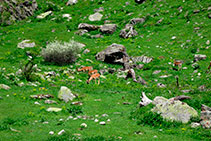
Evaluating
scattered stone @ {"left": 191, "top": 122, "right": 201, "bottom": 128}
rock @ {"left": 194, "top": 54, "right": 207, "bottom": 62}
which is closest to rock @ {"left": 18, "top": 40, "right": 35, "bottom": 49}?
rock @ {"left": 194, "top": 54, "right": 207, "bottom": 62}

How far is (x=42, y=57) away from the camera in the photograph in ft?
85.0

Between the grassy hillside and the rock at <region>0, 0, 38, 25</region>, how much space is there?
149 centimetres

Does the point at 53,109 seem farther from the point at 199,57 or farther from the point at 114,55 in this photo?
the point at 199,57

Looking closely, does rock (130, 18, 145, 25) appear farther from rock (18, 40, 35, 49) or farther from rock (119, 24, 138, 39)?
rock (18, 40, 35, 49)

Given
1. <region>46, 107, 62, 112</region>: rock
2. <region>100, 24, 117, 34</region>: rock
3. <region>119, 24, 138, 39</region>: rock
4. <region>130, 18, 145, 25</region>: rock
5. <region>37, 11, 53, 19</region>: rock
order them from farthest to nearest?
<region>37, 11, 53, 19</region>: rock < <region>130, 18, 145, 25</region>: rock < <region>100, 24, 117, 34</region>: rock < <region>119, 24, 138, 39</region>: rock < <region>46, 107, 62, 112</region>: rock

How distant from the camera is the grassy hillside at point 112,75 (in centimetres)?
1019

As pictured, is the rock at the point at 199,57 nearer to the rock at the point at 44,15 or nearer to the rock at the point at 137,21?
the rock at the point at 137,21

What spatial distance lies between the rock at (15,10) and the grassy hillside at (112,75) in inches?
58.5

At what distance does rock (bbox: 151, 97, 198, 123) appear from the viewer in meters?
Answer: 11.2

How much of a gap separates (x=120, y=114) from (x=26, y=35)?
2538 centimetres

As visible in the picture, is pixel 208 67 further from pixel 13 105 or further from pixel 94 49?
pixel 13 105

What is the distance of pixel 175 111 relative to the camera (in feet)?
37.3

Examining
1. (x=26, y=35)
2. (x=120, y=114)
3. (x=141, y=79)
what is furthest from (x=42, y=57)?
(x=120, y=114)

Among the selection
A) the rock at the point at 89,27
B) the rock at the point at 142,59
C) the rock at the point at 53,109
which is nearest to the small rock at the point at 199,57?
the rock at the point at 142,59
